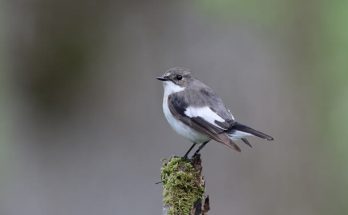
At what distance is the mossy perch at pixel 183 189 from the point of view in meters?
4.34

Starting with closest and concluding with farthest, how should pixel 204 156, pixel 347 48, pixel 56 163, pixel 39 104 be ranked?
pixel 204 156
pixel 347 48
pixel 56 163
pixel 39 104

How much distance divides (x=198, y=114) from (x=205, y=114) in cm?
6

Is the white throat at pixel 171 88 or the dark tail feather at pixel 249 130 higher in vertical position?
the white throat at pixel 171 88

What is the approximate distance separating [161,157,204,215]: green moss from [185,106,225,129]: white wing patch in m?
0.74

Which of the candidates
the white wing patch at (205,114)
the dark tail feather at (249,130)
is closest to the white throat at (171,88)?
the white wing patch at (205,114)

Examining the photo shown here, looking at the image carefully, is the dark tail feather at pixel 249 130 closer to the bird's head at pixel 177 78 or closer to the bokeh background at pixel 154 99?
Answer: the bird's head at pixel 177 78

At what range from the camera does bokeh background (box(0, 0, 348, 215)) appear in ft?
27.5

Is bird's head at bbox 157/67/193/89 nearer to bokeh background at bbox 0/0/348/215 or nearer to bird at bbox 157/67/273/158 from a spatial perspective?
bird at bbox 157/67/273/158

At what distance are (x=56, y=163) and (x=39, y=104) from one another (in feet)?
3.95

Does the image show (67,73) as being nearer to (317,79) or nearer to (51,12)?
(51,12)

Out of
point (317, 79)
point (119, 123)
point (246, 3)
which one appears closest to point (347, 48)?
point (317, 79)

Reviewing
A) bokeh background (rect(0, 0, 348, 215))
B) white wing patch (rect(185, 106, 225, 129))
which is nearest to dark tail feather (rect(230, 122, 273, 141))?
white wing patch (rect(185, 106, 225, 129))

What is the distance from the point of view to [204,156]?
794 centimetres

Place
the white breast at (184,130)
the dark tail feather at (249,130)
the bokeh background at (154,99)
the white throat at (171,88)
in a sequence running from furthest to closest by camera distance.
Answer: the bokeh background at (154,99)
the white throat at (171,88)
the white breast at (184,130)
the dark tail feather at (249,130)
